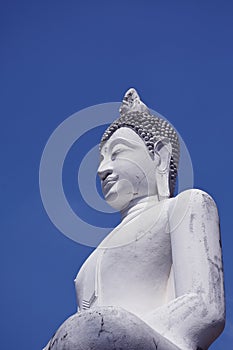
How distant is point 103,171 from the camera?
6.97m

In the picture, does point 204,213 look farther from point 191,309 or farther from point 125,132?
point 125,132

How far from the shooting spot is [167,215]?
6246 millimetres

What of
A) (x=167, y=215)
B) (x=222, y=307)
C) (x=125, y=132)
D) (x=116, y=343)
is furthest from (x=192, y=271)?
(x=125, y=132)

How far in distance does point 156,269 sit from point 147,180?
1.02 m

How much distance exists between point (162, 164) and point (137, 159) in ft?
0.76

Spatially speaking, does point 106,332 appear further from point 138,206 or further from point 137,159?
point 137,159

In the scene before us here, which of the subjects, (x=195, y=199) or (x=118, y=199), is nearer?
(x=195, y=199)

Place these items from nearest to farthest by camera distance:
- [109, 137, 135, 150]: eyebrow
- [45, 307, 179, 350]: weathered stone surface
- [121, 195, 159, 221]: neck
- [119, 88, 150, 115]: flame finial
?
[45, 307, 179, 350]: weathered stone surface, [121, 195, 159, 221]: neck, [109, 137, 135, 150]: eyebrow, [119, 88, 150, 115]: flame finial

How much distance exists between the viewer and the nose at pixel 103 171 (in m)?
6.93

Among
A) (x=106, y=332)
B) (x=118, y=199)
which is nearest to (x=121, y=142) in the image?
(x=118, y=199)

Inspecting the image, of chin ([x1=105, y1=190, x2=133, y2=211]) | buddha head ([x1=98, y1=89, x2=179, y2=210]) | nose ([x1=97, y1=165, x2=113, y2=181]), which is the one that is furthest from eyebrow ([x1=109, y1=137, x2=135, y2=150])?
chin ([x1=105, y1=190, x2=133, y2=211])

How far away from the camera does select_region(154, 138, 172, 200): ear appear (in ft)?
22.3

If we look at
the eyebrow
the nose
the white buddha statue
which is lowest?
the white buddha statue

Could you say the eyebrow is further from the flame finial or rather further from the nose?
the flame finial
